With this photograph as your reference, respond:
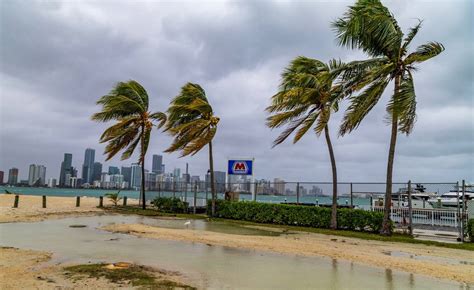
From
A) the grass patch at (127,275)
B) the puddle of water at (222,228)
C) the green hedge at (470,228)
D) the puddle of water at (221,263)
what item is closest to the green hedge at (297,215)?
the puddle of water at (222,228)

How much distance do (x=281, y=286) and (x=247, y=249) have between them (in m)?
3.97

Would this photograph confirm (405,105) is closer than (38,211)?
Yes

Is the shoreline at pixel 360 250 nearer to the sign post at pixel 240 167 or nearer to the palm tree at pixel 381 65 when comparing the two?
the palm tree at pixel 381 65

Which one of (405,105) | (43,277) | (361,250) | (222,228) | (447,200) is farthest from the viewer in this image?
(447,200)

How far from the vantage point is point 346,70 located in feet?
48.6

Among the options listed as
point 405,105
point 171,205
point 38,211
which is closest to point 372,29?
point 405,105

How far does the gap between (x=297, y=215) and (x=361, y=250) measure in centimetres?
695

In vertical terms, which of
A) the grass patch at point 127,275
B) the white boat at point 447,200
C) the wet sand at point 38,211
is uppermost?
the white boat at point 447,200

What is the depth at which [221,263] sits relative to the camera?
8.34 metres

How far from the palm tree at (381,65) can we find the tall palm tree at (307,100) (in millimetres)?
1048

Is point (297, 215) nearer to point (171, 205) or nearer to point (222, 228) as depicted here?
point (222, 228)

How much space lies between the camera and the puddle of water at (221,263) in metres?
6.86

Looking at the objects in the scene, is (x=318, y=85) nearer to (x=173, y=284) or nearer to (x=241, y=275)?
(x=241, y=275)

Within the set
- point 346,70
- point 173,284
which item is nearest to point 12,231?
point 173,284
